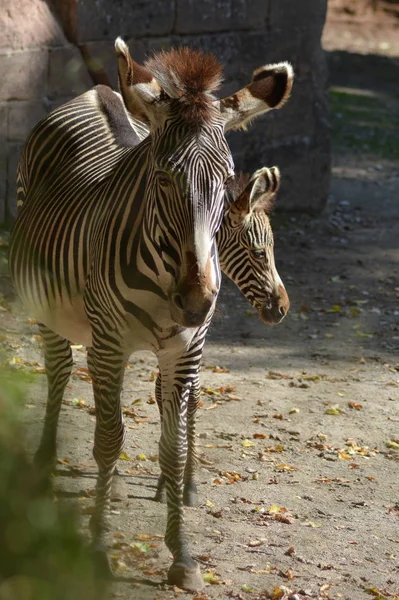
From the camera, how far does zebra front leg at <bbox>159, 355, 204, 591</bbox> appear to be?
13.7 feet

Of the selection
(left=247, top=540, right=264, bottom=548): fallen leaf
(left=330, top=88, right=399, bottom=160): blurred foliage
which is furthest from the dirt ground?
(left=330, top=88, right=399, bottom=160): blurred foliage

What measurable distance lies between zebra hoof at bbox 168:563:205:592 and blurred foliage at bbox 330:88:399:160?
1230 cm

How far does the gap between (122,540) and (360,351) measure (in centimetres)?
427

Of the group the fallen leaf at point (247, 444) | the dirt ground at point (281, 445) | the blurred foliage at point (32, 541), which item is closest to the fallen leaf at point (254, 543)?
the dirt ground at point (281, 445)

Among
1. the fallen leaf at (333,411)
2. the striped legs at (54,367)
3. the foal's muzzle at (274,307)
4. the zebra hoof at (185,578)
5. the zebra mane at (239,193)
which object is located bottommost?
the fallen leaf at (333,411)

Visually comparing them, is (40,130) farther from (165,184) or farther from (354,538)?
(354,538)

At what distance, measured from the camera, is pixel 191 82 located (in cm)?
370

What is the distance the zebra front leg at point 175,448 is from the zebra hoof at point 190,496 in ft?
2.44

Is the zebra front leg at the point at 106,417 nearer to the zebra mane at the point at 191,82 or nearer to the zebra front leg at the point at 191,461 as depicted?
the zebra front leg at the point at 191,461

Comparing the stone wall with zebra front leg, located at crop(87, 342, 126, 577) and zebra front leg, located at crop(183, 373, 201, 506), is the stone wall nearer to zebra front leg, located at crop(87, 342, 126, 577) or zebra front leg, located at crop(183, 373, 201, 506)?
zebra front leg, located at crop(183, 373, 201, 506)

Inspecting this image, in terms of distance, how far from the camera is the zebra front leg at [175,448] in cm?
419

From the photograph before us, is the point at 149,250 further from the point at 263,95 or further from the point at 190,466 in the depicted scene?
the point at 190,466

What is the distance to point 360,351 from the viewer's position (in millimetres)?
8070

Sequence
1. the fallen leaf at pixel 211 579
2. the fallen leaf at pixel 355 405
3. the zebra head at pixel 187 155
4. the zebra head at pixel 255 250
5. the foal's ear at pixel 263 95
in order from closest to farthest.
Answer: the zebra head at pixel 187 155, the foal's ear at pixel 263 95, the fallen leaf at pixel 211 579, the zebra head at pixel 255 250, the fallen leaf at pixel 355 405
